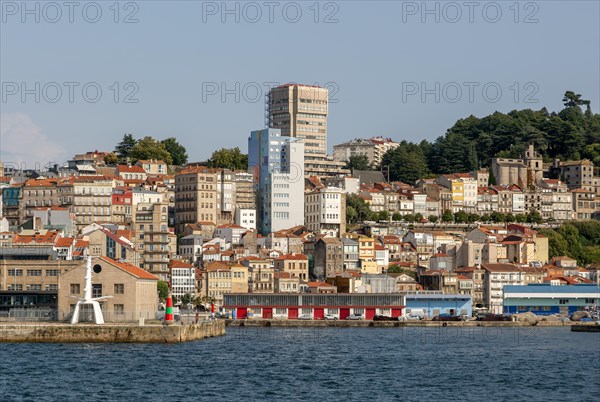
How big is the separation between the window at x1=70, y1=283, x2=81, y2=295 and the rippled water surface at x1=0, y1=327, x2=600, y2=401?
16.5 feet

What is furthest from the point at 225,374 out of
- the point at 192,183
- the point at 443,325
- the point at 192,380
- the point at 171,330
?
the point at 192,183

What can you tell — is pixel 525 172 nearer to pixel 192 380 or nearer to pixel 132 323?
pixel 132 323

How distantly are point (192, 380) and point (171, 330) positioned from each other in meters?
15.6

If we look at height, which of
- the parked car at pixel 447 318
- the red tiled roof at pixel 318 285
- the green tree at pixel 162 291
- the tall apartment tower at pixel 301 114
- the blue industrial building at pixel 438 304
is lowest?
the parked car at pixel 447 318

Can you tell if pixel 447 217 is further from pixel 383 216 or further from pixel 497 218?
pixel 383 216

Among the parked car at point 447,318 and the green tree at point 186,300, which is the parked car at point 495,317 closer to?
the parked car at point 447,318

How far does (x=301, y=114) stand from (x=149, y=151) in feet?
83.1

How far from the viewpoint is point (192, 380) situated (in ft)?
162

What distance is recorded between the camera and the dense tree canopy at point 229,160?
142500mm

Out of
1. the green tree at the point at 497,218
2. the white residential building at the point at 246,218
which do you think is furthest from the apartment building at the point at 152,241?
the green tree at the point at 497,218

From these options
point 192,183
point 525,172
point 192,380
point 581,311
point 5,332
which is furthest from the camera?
point 525,172

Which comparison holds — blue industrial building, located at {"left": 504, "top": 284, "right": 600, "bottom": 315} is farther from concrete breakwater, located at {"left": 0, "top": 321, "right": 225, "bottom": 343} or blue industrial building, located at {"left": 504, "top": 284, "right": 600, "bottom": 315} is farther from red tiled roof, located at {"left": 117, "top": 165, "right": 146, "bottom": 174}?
concrete breakwater, located at {"left": 0, "top": 321, "right": 225, "bottom": 343}

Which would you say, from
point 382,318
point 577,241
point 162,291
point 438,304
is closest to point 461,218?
point 577,241

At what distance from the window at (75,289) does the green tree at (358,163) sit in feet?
323
